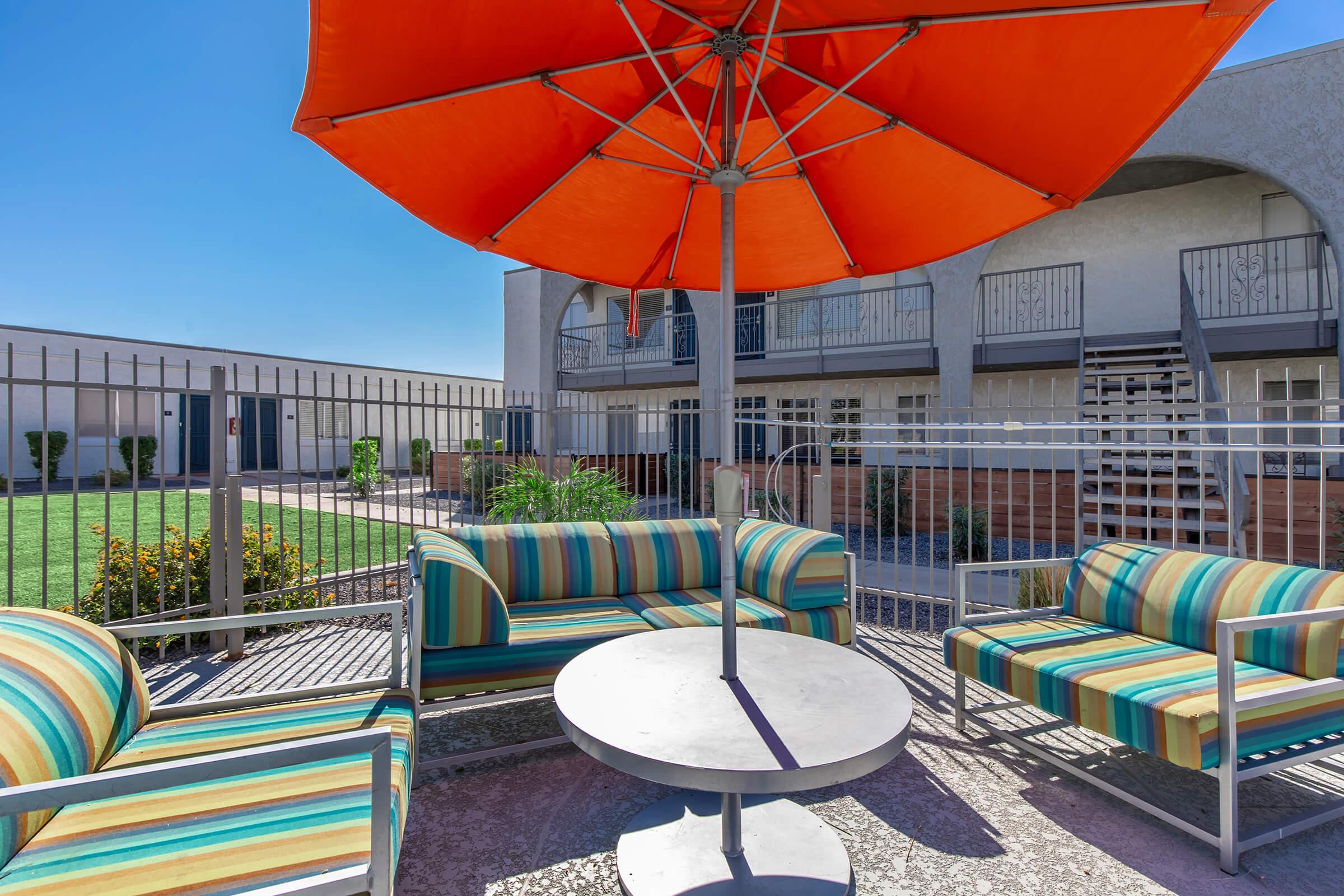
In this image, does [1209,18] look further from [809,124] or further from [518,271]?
[518,271]

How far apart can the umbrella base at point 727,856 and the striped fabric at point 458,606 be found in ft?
3.63

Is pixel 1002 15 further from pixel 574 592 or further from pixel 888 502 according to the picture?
pixel 888 502

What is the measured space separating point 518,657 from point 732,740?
5.58 feet

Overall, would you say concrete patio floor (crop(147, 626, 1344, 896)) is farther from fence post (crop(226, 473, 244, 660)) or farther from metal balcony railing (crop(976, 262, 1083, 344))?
metal balcony railing (crop(976, 262, 1083, 344))

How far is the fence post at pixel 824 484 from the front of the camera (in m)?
4.88

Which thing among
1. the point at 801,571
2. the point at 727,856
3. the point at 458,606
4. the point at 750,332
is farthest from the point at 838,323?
the point at 727,856

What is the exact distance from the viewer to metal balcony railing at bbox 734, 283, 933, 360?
41.7 ft

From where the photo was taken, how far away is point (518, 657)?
305 cm

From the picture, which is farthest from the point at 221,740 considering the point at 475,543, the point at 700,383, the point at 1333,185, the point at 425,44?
the point at 1333,185

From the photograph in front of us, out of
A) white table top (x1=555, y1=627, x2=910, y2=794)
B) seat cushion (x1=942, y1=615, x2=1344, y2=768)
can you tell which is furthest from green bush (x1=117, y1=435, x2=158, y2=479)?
seat cushion (x1=942, y1=615, x2=1344, y2=768)

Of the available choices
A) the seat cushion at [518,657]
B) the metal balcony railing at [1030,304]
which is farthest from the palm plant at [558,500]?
the metal balcony railing at [1030,304]

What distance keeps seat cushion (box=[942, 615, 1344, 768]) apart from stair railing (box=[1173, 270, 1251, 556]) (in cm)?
199

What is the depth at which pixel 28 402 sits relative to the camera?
19.1m

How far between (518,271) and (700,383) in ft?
35.4
